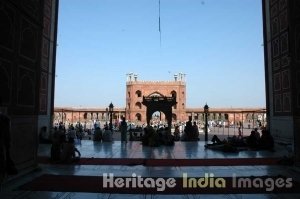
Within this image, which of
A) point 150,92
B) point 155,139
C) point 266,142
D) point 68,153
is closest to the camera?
point 68,153

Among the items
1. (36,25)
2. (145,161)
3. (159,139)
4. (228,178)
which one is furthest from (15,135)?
(159,139)

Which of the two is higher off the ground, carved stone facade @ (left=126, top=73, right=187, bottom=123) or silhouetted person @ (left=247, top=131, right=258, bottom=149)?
carved stone facade @ (left=126, top=73, right=187, bottom=123)

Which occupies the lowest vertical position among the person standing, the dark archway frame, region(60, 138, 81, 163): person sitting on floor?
region(60, 138, 81, 163): person sitting on floor

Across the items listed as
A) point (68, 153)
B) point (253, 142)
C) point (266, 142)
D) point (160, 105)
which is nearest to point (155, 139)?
point (253, 142)

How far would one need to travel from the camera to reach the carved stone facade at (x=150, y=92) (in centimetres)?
5912

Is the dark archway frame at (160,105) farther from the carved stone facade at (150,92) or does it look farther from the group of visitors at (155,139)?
the carved stone facade at (150,92)

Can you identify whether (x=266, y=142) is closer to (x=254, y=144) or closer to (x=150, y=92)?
(x=254, y=144)

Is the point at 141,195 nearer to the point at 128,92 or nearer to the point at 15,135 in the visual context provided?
the point at 15,135

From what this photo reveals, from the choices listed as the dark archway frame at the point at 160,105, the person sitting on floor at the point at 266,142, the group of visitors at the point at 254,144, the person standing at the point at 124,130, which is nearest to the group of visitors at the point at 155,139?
the person standing at the point at 124,130

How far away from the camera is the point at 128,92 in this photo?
59719 mm

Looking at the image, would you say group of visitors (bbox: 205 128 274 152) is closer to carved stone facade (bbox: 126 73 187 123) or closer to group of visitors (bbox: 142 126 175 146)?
group of visitors (bbox: 142 126 175 146)

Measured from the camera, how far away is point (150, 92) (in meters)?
59.2

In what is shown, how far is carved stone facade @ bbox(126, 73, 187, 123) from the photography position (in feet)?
194

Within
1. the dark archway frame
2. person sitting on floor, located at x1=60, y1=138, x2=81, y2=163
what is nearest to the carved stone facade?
the dark archway frame
